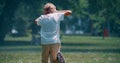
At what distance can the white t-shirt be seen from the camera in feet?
42.4

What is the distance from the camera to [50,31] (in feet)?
42.6

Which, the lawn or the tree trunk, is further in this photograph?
→ the tree trunk

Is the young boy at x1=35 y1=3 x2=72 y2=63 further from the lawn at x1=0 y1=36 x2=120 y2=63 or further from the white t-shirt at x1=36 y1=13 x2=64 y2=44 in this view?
the lawn at x1=0 y1=36 x2=120 y2=63

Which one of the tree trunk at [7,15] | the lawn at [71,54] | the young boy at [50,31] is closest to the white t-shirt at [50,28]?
the young boy at [50,31]

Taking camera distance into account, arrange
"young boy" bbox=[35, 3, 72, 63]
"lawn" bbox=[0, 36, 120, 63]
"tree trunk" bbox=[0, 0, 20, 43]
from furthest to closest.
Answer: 1. "tree trunk" bbox=[0, 0, 20, 43]
2. "lawn" bbox=[0, 36, 120, 63]
3. "young boy" bbox=[35, 3, 72, 63]

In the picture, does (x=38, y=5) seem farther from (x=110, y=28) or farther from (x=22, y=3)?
(x=110, y=28)

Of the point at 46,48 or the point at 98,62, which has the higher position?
the point at 46,48

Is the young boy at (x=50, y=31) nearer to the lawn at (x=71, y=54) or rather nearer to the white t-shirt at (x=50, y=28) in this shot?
the white t-shirt at (x=50, y=28)

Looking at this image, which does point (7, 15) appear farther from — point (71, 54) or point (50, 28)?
point (50, 28)

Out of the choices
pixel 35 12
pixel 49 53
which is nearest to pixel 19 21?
pixel 35 12

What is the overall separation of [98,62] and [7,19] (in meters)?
34.5

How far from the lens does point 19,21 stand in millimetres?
81750

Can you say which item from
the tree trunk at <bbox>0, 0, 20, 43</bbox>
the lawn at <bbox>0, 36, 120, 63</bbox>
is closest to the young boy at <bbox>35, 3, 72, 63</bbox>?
the lawn at <bbox>0, 36, 120, 63</bbox>

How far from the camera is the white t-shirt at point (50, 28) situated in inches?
509
